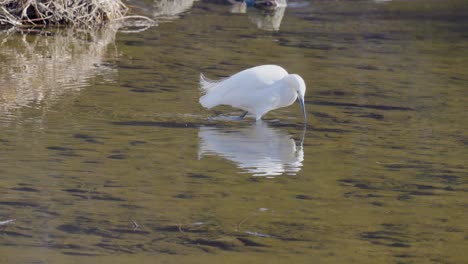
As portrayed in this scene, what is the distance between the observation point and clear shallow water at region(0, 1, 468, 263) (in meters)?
4.90

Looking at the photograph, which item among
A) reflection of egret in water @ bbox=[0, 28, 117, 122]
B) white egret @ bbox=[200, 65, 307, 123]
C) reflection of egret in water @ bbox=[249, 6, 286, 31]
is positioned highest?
white egret @ bbox=[200, 65, 307, 123]

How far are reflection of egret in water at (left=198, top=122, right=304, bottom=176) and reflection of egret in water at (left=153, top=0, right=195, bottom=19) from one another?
6313mm

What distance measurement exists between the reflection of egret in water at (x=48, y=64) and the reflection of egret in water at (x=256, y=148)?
1640mm

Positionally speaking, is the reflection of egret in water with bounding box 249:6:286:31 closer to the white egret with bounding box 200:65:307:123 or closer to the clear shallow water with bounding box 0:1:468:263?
the clear shallow water with bounding box 0:1:468:263

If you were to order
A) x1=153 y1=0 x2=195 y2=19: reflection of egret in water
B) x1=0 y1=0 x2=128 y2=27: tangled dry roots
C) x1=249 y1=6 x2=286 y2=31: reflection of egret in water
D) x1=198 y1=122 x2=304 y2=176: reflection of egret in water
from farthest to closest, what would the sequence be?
x1=153 y1=0 x2=195 y2=19: reflection of egret in water
x1=249 y1=6 x2=286 y2=31: reflection of egret in water
x1=0 y1=0 x2=128 y2=27: tangled dry roots
x1=198 y1=122 x2=304 y2=176: reflection of egret in water

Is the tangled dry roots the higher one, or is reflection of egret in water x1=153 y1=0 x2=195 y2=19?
the tangled dry roots

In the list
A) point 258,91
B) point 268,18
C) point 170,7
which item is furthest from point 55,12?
point 258,91

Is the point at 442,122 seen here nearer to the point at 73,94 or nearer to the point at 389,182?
the point at 389,182

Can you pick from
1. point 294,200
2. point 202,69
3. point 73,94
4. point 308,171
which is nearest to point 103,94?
point 73,94

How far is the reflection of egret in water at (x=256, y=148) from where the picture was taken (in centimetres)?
645

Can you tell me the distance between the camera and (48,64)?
32.5ft

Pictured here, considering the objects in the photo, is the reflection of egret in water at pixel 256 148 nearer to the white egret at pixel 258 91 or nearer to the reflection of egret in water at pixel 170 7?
the white egret at pixel 258 91

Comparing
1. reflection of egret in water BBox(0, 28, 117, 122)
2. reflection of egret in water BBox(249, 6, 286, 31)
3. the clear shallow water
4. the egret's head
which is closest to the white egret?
the egret's head

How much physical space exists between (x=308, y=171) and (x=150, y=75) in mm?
3347
